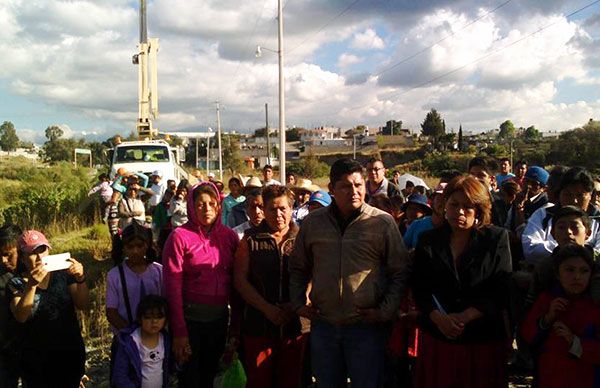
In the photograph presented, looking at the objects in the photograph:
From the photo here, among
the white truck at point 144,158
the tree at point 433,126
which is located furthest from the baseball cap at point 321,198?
the tree at point 433,126

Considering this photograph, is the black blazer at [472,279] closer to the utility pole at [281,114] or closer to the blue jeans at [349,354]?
the blue jeans at [349,354]

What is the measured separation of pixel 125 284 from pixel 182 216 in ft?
15.2

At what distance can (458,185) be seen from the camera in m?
2.77

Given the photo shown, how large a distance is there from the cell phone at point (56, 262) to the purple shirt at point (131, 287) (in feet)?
0.94

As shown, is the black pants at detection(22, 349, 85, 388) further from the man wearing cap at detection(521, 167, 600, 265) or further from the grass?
the man wearing cap at detection(521, 167, 600, 265)

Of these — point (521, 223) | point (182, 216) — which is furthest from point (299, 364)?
point (182, 216)

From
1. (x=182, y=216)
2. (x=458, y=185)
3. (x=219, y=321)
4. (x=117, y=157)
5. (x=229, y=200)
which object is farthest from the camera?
(x=117, y=157)

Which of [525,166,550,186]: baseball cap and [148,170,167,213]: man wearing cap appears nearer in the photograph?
[525,166,550,186]: baseball cap

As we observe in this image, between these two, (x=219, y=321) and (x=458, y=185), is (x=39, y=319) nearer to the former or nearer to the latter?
(x=219, y=321)

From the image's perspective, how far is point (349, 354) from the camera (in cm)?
296

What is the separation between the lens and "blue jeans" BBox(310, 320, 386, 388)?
2.92 m

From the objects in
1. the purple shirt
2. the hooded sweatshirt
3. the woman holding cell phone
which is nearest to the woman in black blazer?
the hooded sweatshirt

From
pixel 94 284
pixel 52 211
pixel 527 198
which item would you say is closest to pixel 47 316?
pixel 527 198

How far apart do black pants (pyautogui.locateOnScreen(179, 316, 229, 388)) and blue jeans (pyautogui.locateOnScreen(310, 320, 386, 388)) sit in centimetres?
73
